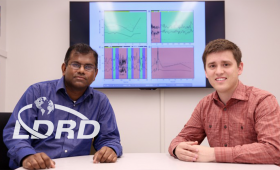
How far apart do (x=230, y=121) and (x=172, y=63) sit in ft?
A: 4.38

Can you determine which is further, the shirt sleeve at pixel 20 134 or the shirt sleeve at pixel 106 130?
the shirt sleeve at pixel 106 130

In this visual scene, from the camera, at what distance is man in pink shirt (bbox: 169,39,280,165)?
3.96 feet

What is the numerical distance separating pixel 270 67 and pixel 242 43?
42 cm

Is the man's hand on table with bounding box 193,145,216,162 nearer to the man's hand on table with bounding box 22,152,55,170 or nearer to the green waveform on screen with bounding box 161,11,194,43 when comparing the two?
the man's hand on table with bounding box 22,152,55,170

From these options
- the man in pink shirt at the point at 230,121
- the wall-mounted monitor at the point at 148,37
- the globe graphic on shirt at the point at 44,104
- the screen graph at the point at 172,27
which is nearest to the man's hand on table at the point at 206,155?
the man in pink shirt at the point at 230,121

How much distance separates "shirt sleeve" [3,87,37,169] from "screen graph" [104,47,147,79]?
115 centimetres

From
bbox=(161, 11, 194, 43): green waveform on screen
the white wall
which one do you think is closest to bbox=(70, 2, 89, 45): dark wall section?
the white wall

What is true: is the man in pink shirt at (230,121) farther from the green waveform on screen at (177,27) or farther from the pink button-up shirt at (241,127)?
the green waveform on screen at (177,27)

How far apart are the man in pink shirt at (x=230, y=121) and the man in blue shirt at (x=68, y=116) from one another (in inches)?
19.8

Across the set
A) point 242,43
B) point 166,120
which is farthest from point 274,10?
point 166,120

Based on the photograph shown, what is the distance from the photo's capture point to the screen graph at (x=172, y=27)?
2.71 metres

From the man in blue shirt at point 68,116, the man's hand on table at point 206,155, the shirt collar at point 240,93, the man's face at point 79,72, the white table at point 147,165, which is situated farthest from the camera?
the man's face at point 79,72

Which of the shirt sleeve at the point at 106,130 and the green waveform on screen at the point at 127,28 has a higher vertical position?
the green waveform on screen at the point at 127,28

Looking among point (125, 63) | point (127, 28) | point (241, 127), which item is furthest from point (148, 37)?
point (241, 127)
